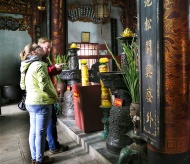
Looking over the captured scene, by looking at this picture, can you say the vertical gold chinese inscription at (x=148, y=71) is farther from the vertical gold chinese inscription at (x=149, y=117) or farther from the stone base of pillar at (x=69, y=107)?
the stone base of pillar at (x=69, y=107)

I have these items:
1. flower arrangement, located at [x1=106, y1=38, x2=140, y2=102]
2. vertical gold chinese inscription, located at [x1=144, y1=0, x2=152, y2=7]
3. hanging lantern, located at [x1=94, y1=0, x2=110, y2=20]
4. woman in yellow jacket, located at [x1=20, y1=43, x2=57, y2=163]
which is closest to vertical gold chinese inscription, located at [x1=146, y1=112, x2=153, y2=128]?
flower arrangement, located at [x1=106, y1=38, x2=140, y2=102]

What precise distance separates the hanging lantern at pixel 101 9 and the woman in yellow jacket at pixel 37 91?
5.73 metres

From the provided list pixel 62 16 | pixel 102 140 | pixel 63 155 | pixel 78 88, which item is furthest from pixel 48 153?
pixel 62 16

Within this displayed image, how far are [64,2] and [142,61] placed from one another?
164 inches

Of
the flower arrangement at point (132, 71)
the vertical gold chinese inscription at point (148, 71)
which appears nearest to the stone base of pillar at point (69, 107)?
the flower arrangement at point (132, 71)

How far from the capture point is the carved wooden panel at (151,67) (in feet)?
3.61

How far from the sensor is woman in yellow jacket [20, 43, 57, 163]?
1842mm

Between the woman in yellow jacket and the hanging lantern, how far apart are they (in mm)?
5734

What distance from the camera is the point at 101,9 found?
720cm

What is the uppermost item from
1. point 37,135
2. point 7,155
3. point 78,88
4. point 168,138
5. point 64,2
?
point 64,2

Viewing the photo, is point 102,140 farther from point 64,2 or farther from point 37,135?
point 64,2

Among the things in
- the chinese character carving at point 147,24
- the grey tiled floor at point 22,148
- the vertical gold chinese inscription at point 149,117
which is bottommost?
the grey tiled floor at point 22,148

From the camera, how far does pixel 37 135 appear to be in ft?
6.33

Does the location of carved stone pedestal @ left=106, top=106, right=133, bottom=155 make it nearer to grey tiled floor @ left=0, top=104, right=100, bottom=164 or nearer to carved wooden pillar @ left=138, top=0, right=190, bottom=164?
grey tiled floor @ left=0, top=104, right=100, bottom=164
